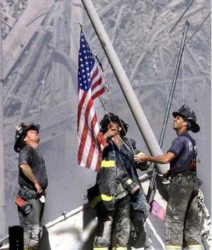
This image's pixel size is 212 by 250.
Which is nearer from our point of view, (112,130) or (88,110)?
(88,110)

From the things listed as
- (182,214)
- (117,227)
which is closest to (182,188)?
(182,214)

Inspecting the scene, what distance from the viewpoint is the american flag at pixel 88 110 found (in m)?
15.9

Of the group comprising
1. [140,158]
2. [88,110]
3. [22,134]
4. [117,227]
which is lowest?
[117,227]

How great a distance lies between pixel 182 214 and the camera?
1593 centimetres

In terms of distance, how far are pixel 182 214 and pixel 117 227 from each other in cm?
65

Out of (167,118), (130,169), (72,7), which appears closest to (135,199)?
(130,169)

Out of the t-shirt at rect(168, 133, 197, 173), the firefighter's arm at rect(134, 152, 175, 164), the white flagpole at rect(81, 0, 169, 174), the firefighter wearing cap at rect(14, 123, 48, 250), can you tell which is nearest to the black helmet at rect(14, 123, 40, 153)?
the firefighter wearing cap at rect(14, 123, 48, 250)

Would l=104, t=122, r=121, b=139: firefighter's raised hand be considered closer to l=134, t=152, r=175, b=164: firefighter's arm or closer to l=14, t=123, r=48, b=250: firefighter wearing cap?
l=134, t=152, r=175, b=164: firefighter's arm

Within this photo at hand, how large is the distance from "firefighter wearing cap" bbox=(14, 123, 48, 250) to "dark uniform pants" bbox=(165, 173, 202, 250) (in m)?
1.24

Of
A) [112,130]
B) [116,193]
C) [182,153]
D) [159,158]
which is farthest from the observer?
[112,130]

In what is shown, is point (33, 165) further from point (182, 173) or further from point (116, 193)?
point (182, 173)

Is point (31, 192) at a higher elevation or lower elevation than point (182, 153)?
lower

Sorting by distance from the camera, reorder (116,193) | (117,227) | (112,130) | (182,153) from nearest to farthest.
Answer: (182,153), (116,193), (117,227), (112,130)

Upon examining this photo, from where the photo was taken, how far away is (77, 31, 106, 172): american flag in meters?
15.9
